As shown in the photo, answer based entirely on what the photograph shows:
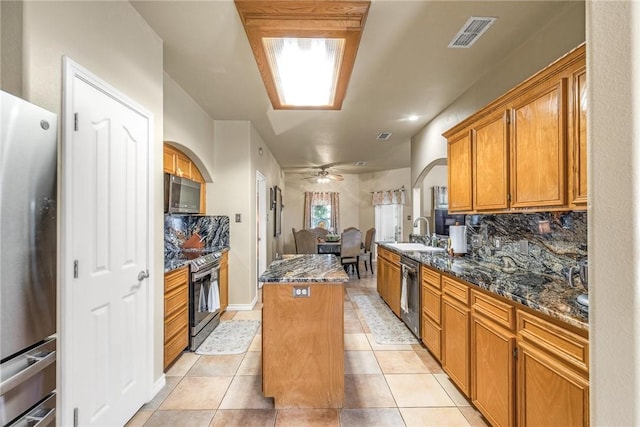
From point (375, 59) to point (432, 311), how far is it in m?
2.23

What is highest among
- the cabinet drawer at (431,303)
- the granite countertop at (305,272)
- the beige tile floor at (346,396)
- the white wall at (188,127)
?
the white wall at (188,127)

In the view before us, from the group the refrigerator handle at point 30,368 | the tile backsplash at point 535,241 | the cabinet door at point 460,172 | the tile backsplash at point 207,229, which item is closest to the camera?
the refrigerator handle at point 30,368

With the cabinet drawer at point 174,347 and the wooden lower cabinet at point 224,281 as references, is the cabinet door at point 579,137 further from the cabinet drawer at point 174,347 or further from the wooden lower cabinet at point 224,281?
the wooden lower cabinet at point 224,281

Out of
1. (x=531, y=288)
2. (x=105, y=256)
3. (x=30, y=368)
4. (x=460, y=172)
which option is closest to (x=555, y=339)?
(x=531, y=288)

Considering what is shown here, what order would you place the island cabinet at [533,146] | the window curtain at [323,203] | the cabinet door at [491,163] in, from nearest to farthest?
the island cabinet at [533,146] < the cabinet door at [491,163] < the window curtain at [323,203]

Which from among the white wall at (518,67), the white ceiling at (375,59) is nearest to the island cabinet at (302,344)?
the white ceiling at (375,59)

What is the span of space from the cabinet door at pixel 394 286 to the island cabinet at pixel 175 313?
2.32 meters

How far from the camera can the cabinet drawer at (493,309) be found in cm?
154

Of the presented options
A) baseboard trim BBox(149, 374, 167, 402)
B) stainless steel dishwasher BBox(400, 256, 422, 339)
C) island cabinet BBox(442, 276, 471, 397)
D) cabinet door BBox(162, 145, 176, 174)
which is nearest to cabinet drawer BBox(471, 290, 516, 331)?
island cabinet BBox(442, 276, 471, 397)

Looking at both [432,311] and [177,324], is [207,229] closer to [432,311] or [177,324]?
[177,324]

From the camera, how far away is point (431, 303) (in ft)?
8.45

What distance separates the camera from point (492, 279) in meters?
1.76

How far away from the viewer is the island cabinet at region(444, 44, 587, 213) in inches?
59.0

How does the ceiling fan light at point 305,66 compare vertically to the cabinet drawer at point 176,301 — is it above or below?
above
